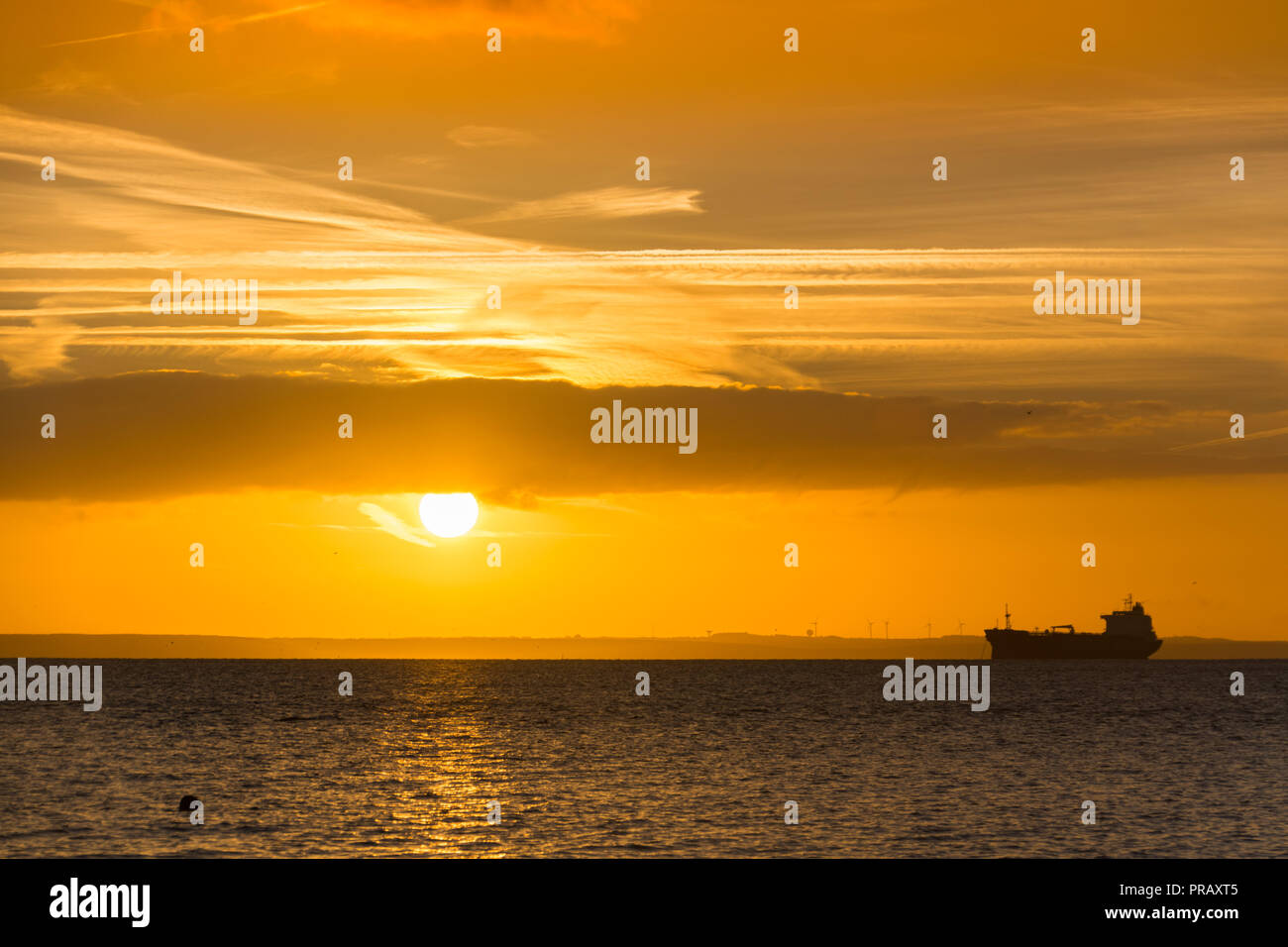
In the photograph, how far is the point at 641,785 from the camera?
64.4 metres

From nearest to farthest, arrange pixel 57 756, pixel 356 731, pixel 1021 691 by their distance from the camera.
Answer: pixel 57 756 → pixel 356 731 → pixel 1021 691

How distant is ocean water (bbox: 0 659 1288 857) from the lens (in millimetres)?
46625

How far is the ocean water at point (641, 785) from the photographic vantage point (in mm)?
46625

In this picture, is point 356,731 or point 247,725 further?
point 247,725

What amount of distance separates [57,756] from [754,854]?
56.0 meters

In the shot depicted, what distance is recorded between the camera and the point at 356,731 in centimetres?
10775

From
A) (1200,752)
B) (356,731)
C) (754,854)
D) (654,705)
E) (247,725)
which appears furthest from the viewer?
(654,705)

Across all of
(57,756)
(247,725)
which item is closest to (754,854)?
(57,756)
